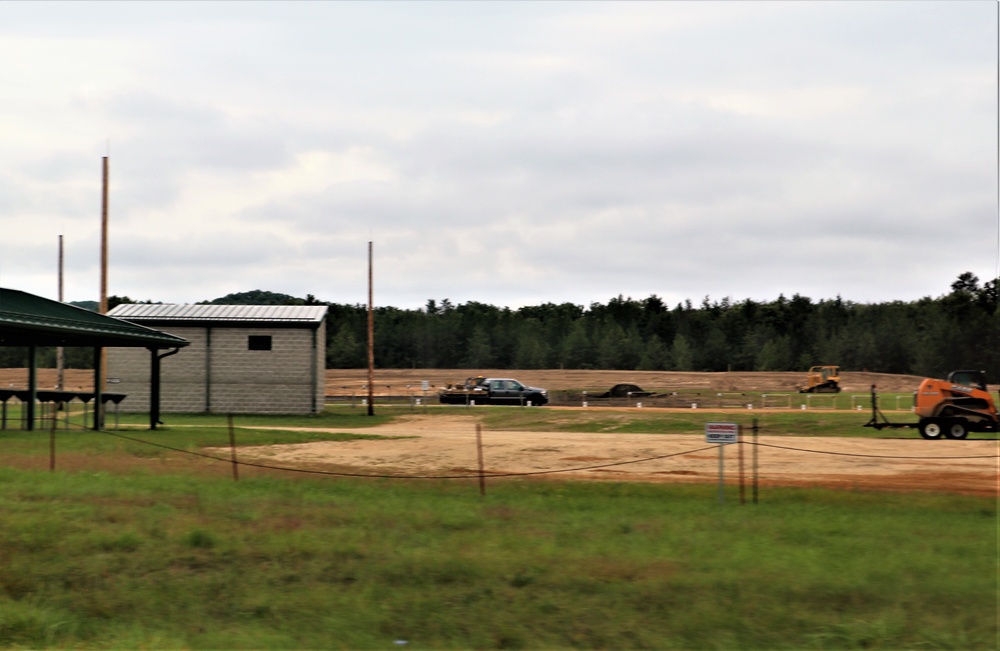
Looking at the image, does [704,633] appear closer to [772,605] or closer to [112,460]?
[772,605]

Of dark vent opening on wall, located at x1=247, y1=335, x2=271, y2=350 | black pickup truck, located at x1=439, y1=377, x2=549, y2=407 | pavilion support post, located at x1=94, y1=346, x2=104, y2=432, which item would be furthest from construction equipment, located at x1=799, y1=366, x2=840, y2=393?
pavilion support post, located at x1=94, y1=346, x2=104, y2=432

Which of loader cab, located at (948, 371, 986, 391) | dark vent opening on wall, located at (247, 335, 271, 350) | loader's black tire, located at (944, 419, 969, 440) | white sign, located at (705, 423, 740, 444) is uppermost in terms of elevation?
dark vent opening on wall, located at (247, 335, 271, 350)

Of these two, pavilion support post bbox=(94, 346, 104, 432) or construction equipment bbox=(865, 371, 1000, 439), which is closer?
construction equipment bbox=(865, 371, 1000, 439)

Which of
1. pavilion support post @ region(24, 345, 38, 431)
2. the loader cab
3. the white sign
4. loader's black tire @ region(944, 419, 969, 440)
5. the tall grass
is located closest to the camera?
the tall grass

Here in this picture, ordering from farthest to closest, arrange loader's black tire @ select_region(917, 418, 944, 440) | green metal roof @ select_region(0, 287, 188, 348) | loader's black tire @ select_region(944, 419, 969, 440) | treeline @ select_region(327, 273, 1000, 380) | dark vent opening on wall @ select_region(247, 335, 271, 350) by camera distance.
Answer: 1. treeline @ select_region(327, 273, 1000, 380)
2. dark vent opening on wall @ select_region(247, 335, 271, 350)
3. loader's black tire @ select_region(917, 418, 944, 440)
4. loader's black tire @ select_region(944, 419, 969, 440)
5. green metal roof @ select_region(0, 287, 188, 348)

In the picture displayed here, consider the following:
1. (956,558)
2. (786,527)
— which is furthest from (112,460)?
(956,558)

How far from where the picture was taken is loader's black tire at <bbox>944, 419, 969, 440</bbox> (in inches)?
1230

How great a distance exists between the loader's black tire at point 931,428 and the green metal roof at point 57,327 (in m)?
27.7

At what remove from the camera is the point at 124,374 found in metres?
47.1

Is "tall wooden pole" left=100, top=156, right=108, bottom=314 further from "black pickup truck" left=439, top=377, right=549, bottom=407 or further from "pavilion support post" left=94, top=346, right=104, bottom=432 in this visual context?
"black pickup truck" left=439, top=377, right=549, bottom=407

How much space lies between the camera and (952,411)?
1239 inches

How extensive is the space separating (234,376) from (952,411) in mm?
32647

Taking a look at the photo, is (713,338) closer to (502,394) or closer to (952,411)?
(502,394)

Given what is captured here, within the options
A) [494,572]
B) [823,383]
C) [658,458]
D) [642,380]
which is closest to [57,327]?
[658,458]
